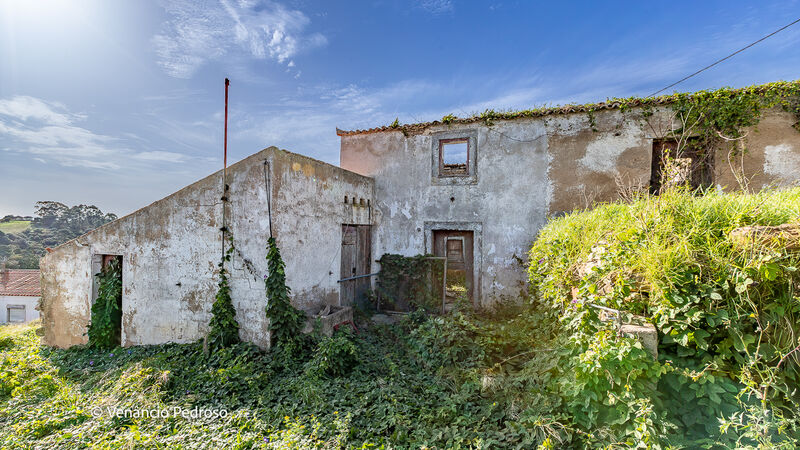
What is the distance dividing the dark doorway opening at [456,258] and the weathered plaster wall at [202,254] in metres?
3.26

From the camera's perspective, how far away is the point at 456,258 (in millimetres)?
9273

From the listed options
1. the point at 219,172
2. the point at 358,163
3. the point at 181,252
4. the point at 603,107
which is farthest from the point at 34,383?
the point at 603,107

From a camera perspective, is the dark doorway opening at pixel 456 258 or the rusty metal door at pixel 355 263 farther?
the dark doorway opening at pixel 456 258

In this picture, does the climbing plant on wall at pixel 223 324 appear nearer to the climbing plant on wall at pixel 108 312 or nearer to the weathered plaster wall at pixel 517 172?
the climbing plant on wall at pixel 108 312

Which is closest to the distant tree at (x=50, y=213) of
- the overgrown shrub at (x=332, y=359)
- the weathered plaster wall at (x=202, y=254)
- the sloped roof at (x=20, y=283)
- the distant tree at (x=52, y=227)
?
the distant tree at (x=52, y=227)

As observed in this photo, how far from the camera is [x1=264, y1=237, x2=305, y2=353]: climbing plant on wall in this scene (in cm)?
576

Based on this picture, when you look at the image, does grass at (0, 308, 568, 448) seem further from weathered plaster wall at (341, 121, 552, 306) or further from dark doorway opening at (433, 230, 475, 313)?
weathered plaster wall at (341, 121, 552, 306)

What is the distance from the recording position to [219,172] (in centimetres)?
623

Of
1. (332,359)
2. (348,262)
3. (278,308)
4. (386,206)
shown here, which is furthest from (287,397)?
(386,206)

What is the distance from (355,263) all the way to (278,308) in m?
3.18

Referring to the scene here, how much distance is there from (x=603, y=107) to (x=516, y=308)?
5437 millimetres

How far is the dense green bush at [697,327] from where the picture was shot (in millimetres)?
2133

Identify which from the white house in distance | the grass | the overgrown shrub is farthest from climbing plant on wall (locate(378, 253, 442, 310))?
the white house in distance

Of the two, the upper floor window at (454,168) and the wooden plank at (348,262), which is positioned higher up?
the upper floor window at (454,168)
